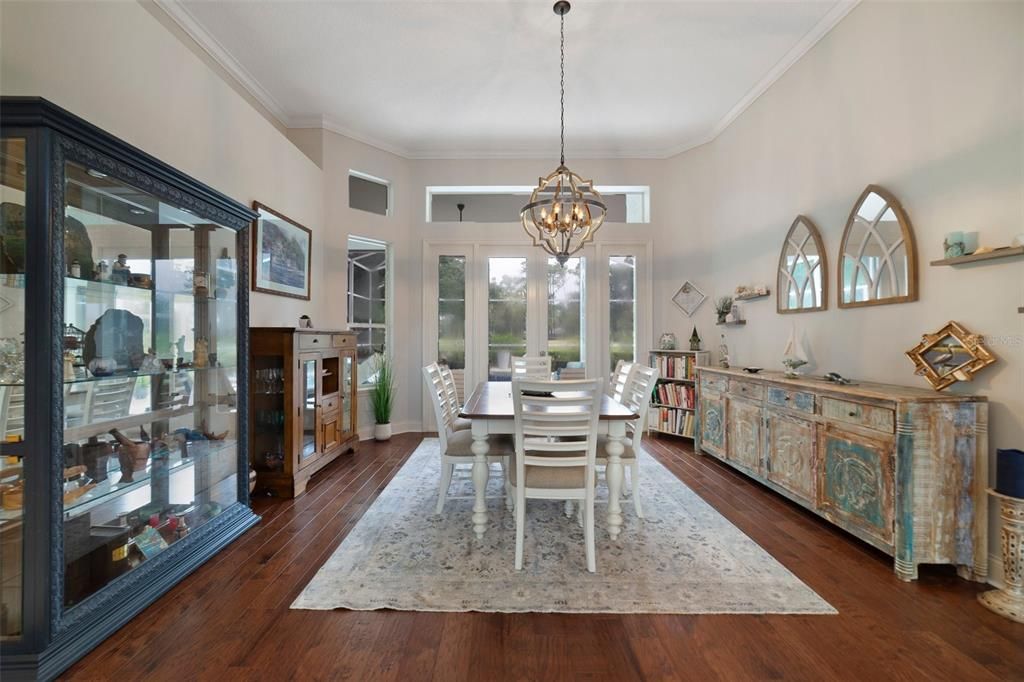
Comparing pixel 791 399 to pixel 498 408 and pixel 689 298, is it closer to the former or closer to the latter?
pixel 498 408

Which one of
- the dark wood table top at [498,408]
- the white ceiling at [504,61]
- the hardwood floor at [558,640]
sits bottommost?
the hardwood floor at [558,640]

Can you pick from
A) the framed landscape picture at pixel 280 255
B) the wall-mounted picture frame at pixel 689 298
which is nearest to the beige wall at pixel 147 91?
the framed landscape picture at pixel 280 255

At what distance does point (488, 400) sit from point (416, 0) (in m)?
2.82

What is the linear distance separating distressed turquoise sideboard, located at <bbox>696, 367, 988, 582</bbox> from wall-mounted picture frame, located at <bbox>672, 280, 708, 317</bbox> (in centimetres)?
225

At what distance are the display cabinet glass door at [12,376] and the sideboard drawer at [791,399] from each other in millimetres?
3839

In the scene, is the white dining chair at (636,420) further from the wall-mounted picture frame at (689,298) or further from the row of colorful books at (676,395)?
the wall-mounted picture frame at (689,298)

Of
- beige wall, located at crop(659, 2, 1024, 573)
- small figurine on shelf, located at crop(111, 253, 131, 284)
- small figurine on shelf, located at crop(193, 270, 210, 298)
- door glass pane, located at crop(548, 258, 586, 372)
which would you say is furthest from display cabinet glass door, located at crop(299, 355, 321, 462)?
beige wall, located at crop(659, 2, 1024, 573)

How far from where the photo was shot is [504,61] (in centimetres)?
361

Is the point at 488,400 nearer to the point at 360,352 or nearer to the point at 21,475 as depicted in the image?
the point at 21,475

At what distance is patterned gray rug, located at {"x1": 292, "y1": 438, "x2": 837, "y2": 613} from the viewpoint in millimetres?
1911

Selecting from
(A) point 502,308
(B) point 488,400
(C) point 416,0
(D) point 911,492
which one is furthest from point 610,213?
(D) point 911,492

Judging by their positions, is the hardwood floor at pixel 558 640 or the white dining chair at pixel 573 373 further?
the white dining chair at pixel 573 373

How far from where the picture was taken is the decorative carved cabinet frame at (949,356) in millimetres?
2105

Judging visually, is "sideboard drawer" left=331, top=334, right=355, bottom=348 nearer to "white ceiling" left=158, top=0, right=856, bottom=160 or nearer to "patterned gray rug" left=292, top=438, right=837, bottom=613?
"patterned gray rug" left=292, top=438, right=837, bottom=613
